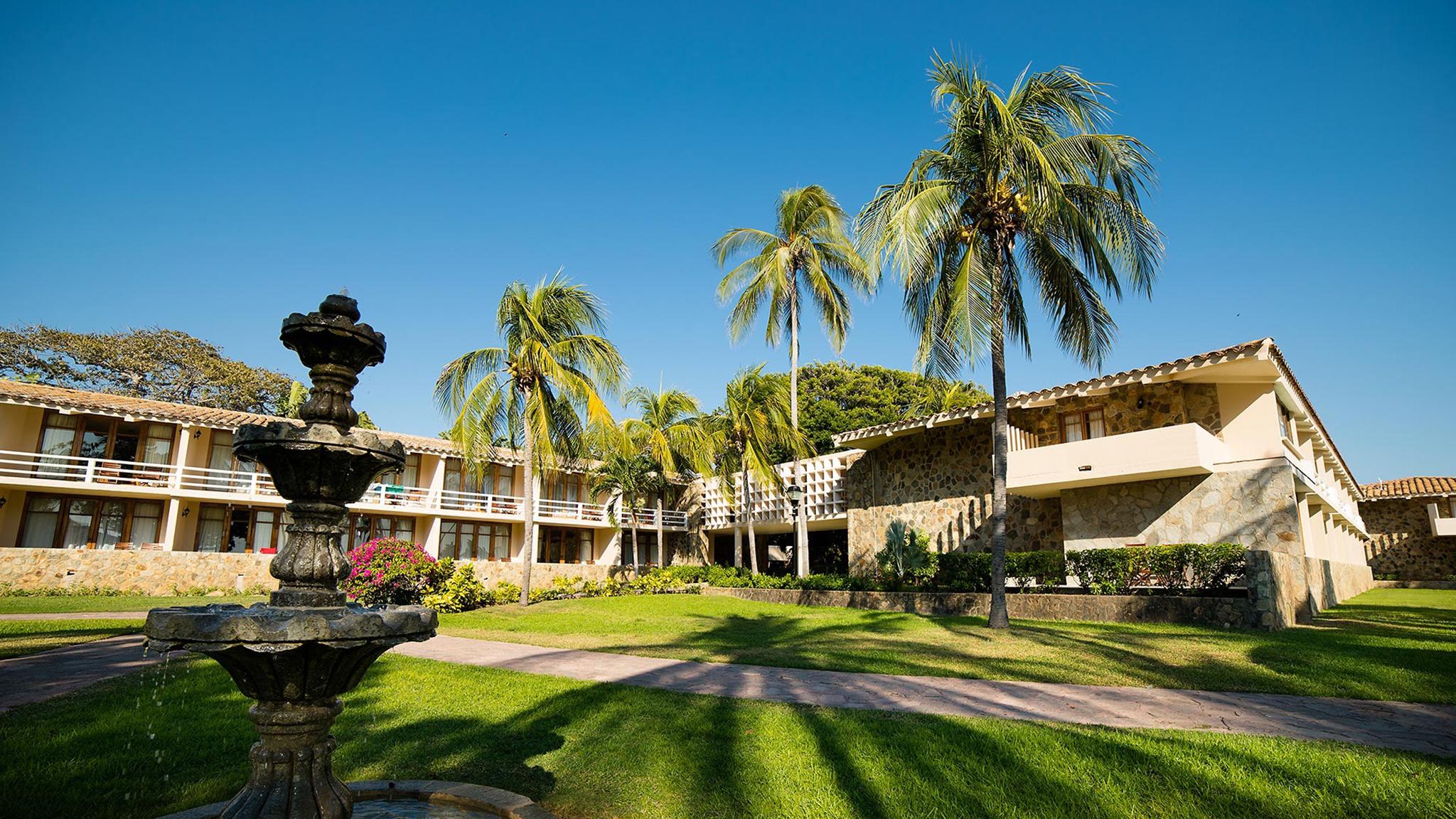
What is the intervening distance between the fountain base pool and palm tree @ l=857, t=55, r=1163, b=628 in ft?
28.7

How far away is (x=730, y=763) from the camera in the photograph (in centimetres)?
453

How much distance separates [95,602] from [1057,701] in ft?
68.8

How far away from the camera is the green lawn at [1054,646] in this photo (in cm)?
717

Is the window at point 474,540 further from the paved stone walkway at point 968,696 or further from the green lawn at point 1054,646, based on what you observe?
the paved stone walkway at point 968,696

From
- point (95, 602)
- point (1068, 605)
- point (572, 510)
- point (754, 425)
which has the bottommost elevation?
point (95, 602)

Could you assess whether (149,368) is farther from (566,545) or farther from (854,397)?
(854,397)

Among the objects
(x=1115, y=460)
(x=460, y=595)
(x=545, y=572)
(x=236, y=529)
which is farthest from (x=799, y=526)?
(x=236, y=529)

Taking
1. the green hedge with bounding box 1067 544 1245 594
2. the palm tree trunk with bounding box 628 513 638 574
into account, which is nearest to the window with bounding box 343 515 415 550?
the palm tree trunk with bounding box 628 513 638 574

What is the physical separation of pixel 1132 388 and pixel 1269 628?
21.6 feet

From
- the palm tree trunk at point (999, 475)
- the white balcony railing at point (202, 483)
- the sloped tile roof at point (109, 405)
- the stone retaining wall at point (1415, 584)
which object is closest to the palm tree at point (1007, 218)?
the palm tree trunk at point (999, 475)

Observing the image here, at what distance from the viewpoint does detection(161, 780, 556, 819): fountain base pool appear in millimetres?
3568

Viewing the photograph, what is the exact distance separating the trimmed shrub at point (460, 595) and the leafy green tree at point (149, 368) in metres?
19.0

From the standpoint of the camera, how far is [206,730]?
17.6ft

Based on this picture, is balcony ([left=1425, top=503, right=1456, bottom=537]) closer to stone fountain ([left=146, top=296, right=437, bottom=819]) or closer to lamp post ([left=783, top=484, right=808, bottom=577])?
lamp post ([left=783, top=484, right=808, bottom=577])
